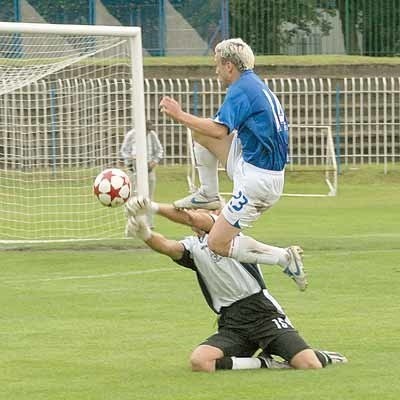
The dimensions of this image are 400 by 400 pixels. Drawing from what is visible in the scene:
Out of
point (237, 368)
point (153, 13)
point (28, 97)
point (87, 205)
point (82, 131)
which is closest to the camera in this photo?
point (237, 368)

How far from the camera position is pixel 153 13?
37.4m

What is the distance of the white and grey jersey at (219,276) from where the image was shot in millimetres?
10461

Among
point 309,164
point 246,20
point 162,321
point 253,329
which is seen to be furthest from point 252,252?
point 246,20

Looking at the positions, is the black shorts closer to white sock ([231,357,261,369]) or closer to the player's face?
white sock ([231,357,261,369])

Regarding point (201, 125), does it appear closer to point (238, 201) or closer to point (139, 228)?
point (238, 201)

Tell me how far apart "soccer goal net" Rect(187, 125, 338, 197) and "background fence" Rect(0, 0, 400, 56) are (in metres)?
4.94

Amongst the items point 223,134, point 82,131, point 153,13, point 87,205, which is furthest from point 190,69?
point 223,134

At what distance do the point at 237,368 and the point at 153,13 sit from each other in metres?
27.9

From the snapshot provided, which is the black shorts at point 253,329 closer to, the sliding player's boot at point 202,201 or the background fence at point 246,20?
the sliding player's boot at point 202,201

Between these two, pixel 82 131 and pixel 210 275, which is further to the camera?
pixel 82 131

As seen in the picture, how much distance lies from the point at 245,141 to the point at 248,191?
1.26 ft

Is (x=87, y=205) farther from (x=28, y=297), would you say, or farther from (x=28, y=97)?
(x=28, y=297)

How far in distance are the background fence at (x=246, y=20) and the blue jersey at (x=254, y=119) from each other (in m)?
26.7

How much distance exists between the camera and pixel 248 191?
36.1ft
